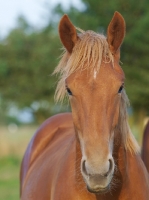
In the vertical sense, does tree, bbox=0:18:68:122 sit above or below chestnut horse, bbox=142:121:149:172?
above

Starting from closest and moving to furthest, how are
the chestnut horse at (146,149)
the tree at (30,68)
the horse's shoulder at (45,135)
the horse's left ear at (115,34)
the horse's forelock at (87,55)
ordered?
1. the horse's forelock at (87,55)
2. the horse's left ear at (115,34)
3. the chestnut horse at (146,149)
4. the horse's shoulder at (45,135)
5. the tree at (30,68)

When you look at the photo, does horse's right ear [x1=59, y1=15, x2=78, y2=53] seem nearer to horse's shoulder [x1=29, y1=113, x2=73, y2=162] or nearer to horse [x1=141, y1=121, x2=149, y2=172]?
horse's shoulder [x1=29, y1=113, x2=73, y2=162]

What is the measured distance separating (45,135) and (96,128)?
2431mm

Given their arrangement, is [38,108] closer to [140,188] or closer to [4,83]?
[4,83]

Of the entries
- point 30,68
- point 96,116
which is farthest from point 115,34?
point 30,68

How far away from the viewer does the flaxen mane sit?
11.3 feet

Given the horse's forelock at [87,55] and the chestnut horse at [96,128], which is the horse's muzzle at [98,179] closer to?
the chestnut horse at [96,128]

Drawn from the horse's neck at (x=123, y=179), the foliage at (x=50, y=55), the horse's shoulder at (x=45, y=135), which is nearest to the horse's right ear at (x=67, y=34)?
the horse's neck at (x=123, y=179)

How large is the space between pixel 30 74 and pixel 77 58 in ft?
105

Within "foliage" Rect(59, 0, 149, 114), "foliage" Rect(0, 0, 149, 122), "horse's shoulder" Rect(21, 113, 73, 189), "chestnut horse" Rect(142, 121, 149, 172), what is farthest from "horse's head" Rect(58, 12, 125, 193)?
"foliage" Rect(59, 0, 149, 114)

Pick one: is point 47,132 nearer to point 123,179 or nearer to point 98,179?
point 123,179

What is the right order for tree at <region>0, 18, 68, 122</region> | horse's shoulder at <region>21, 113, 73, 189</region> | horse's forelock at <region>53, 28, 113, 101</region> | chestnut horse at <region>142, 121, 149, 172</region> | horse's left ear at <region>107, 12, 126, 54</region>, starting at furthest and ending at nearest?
tree at <region>0, 18, 68, 122</region>
horse's shoulder at <region>21, 113, 73, 189</region>
chestnut horse at <region>142, 121, 149, 172</region>
horse's left ear at <region>107, 12, 126, 54</region>
horse's forelock at <region>53, 28, 113, 101</region>

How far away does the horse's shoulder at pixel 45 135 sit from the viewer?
550 cm

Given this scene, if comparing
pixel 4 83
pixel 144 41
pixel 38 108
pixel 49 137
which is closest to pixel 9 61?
pixel 4 83
